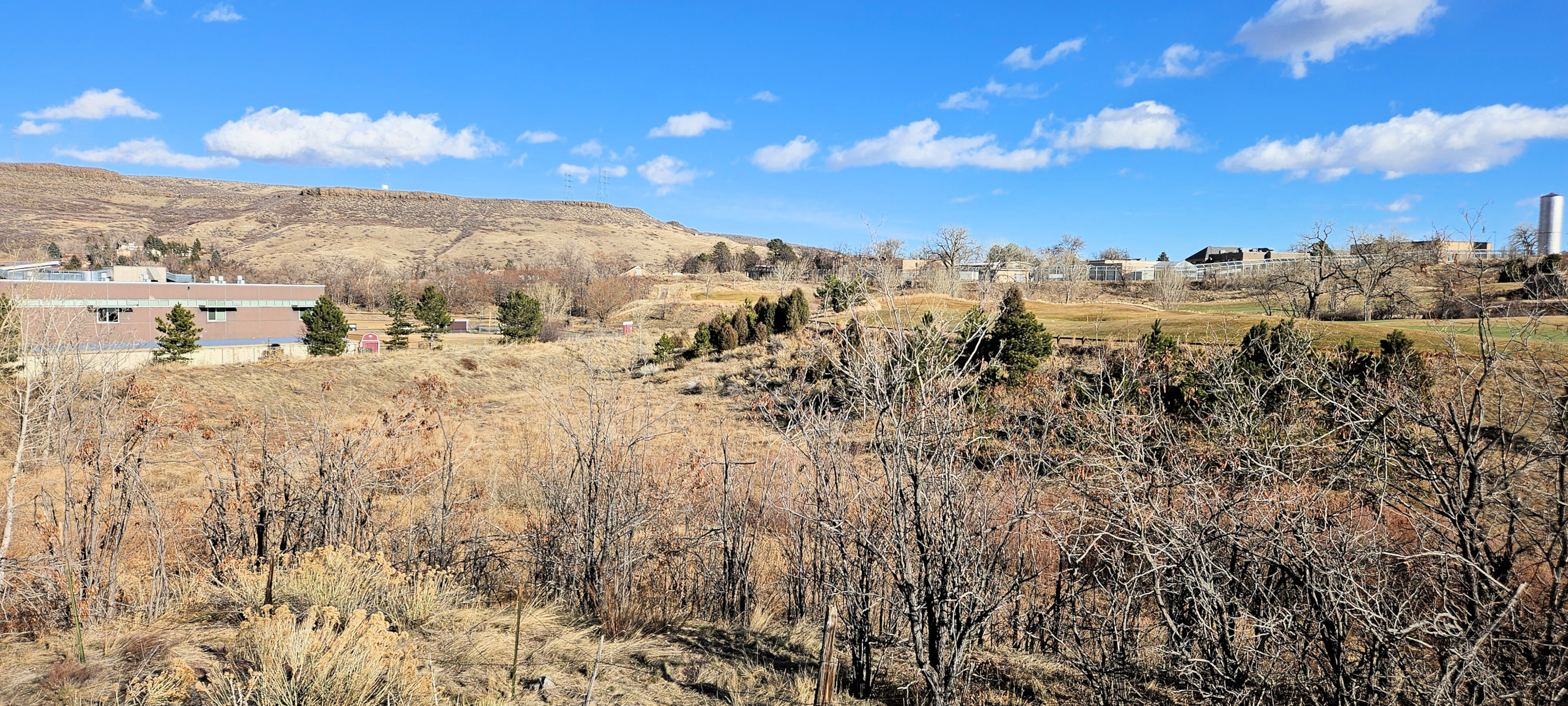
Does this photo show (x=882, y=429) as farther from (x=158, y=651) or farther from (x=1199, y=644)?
(x=158, y=651)

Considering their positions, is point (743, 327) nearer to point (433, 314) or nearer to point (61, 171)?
point (433, 314)

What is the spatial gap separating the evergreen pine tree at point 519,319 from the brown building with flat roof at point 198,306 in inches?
460

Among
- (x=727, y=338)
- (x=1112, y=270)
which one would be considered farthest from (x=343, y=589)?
(x=1112, y=270)

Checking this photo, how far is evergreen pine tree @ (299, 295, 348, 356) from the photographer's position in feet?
110

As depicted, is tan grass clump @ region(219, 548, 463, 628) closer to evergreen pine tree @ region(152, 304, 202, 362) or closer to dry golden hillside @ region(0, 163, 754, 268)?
evergreen pine tree @ region(152, 304, 202, 362)

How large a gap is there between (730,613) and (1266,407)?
10.6 metres

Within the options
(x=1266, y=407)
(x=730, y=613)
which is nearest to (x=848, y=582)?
A: (x=730, y=613)

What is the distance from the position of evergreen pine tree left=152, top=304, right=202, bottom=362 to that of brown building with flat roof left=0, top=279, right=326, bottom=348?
323 centimetres

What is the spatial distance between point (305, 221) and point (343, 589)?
12967 cm

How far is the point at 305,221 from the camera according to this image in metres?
114

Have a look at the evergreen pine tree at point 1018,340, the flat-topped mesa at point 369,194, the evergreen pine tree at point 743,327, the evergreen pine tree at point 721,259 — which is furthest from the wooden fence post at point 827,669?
the flat-topped mesa at point 369,194

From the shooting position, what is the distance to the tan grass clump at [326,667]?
382 centimetres

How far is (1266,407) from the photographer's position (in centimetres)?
1276

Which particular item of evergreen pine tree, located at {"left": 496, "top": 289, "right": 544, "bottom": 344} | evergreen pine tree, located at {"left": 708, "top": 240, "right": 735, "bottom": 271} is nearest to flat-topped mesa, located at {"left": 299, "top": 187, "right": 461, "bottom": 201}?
evergreen pine tree, located at {"left": 708, "top": 240, "right": 735, "bottom": 271}
